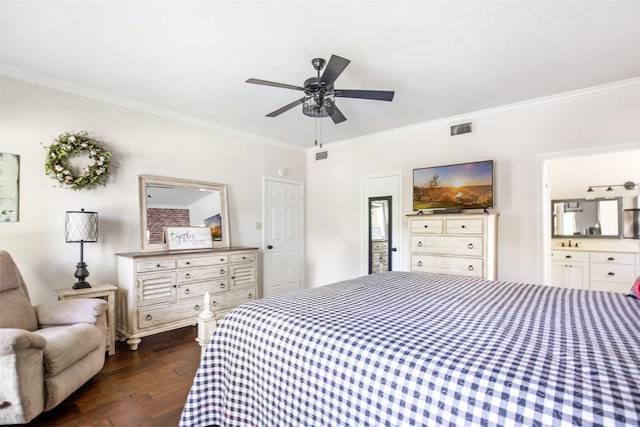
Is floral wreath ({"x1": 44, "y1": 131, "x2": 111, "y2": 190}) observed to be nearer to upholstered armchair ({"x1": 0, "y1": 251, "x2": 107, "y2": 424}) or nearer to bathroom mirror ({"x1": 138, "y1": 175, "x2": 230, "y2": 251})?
bathroom mirror ({"x1": 138, "y1": 175, "x2": 230, "y2": 251})

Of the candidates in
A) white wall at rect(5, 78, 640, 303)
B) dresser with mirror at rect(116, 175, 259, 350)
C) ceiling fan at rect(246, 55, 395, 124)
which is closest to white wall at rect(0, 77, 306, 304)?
white wall at rect(5, 78, 640, 303)

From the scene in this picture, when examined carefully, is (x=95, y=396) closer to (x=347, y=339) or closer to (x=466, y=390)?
(x=347, y=339)

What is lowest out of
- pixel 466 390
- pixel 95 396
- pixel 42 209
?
pixel 95 396

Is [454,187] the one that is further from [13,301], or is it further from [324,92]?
[13,301]

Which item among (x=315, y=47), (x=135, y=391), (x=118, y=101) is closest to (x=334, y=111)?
(x=315, y=47)

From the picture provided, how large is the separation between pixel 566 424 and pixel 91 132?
4.07 metres

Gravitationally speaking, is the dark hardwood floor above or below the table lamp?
below

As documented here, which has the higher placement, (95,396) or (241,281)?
(241,281)

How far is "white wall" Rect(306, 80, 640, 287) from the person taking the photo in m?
3.01

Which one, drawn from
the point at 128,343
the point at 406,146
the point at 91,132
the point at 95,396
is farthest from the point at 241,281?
the point at 406,146

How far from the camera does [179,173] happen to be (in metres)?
3.86

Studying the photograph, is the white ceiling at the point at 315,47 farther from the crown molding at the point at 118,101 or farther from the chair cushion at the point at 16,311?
the chair cushion at the point at 16,311

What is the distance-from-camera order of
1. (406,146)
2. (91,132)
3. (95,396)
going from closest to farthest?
(95,396) → (91,132) → (406,146)

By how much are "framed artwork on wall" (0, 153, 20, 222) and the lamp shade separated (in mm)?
410
